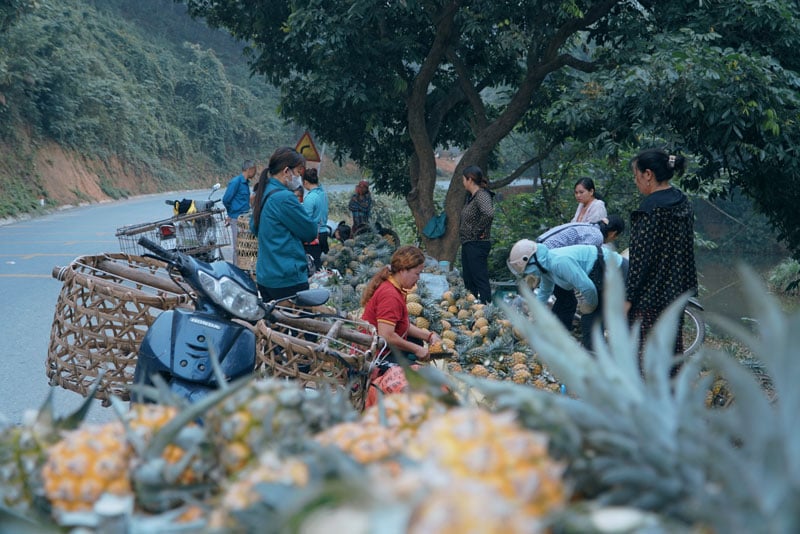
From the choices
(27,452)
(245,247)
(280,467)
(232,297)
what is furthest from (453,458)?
(245,247)

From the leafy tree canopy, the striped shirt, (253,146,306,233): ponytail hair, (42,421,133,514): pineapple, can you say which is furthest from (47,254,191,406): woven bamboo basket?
the leafy tree canopy

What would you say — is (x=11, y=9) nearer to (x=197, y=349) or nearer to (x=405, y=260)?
(x=405, y=260)

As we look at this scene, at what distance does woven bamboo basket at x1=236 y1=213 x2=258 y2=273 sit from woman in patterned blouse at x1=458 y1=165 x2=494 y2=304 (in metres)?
3.22

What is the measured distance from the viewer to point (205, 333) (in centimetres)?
338

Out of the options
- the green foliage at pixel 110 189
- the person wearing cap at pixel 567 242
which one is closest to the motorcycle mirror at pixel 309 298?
the person wearing cap at pixel 567 242

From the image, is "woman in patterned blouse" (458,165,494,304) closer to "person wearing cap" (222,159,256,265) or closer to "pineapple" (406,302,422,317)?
"pineapple" (406,302,422,317)

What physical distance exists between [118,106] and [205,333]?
3388 centimetres

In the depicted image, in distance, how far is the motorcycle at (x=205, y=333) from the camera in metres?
3.35

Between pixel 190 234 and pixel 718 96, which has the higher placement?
pixel 718 96

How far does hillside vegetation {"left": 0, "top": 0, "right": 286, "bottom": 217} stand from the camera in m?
26.3

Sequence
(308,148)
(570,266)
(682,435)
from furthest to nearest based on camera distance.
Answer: (308,148)
(570,266)
(682,435)

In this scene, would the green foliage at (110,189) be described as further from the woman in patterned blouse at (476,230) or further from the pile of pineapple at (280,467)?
the pile of pineapple at (280,467)

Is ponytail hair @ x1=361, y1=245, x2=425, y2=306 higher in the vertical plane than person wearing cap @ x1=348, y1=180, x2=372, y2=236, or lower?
higher

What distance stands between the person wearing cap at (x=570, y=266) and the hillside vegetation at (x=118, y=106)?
17366mm
